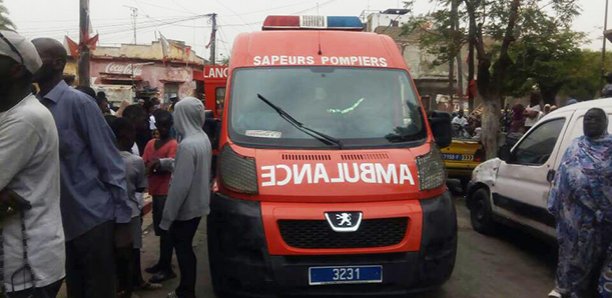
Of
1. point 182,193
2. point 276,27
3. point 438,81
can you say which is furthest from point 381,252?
A: point 438,81

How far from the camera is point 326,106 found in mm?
4883

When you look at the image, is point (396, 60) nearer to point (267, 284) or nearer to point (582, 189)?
point (582, 189)

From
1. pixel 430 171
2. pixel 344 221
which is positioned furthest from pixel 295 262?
pixel 430 171

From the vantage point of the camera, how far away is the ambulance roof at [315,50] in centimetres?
520

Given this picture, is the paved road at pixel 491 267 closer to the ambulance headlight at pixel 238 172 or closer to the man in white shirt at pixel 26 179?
the ambulance headlight at pixel 238 172

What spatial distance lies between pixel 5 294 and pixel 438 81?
33.4 metres

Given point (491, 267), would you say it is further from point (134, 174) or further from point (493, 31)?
point (493, 31)

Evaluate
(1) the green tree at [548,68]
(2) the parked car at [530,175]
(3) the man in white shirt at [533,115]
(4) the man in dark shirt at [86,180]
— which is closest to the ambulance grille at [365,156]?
(4) the man in dark shirt at [86,180]

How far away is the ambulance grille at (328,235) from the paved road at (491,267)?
64cm

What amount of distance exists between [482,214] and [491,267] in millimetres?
1477

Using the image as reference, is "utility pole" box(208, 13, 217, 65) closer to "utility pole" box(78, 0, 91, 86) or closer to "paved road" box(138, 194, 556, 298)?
"utility pole" box(78, 0, 91, 86)

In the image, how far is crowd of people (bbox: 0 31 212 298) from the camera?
7.34 ft

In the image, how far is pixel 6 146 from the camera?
2182mm

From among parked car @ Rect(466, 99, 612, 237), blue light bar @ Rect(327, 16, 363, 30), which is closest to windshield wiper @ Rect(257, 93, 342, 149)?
blue light bar @ Rect(327, 16, 363, 30)
